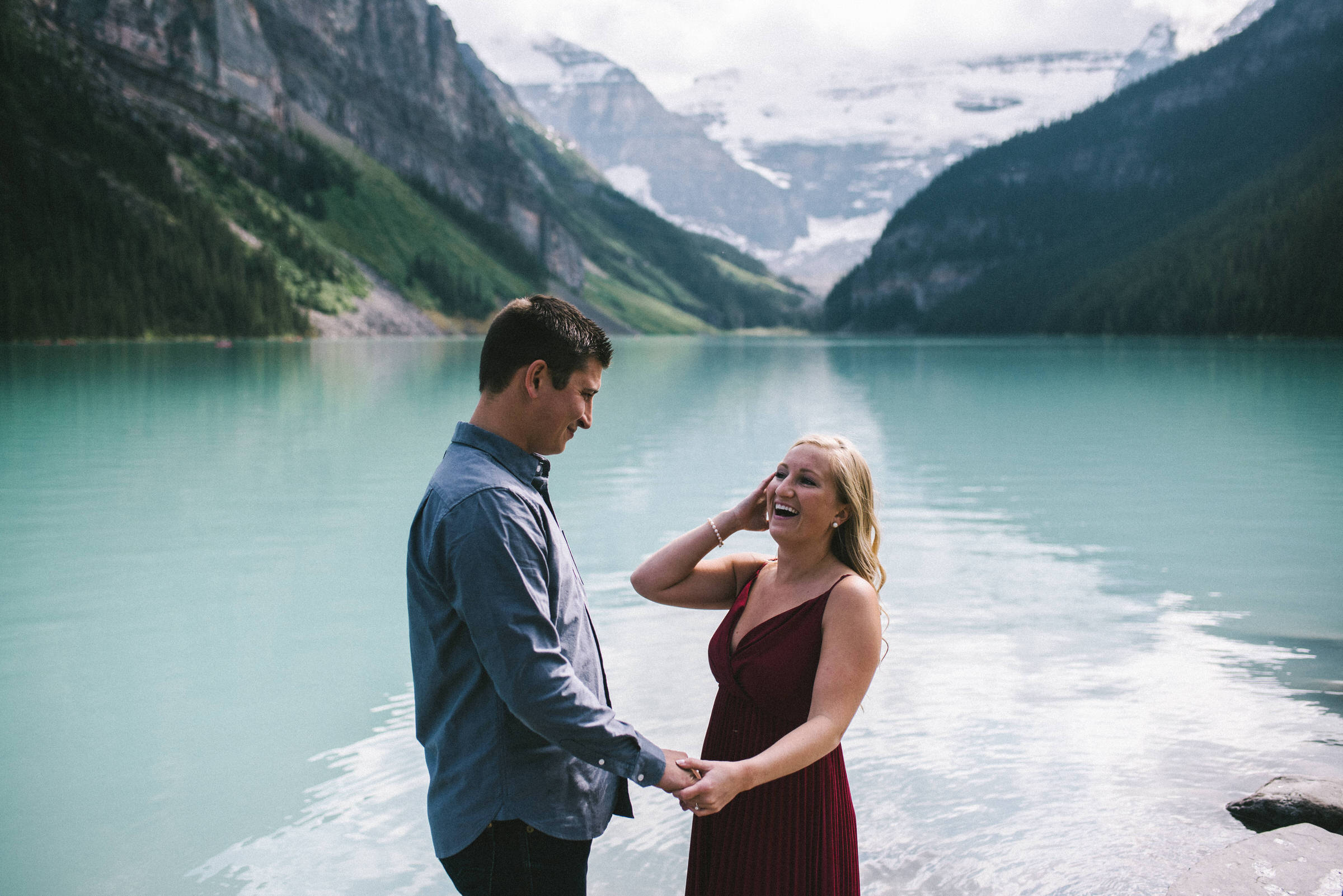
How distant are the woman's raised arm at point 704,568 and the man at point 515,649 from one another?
33.8 inches

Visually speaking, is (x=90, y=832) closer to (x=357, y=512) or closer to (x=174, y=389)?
(x=357, y=512)

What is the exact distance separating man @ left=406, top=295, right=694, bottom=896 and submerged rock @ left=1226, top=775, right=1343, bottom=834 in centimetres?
514

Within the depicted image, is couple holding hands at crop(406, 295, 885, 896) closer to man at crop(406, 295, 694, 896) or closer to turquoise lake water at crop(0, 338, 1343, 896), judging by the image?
man at crop(406, 295, 694, 896)

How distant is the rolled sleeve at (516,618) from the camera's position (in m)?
2.91

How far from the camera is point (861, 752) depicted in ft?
Answer: 26.5

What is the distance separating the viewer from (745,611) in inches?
157

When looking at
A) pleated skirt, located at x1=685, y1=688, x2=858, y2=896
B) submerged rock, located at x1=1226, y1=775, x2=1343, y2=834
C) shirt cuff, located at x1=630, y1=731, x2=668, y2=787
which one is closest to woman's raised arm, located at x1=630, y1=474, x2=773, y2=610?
pleated skirt, located at x1=685, y1=688, x2=858, y2=896

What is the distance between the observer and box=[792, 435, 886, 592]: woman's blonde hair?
148 inches

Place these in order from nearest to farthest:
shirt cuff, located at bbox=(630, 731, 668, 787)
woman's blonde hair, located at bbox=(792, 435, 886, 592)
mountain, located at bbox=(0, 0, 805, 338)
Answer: shirt cuff, located at bbox=(630, 731, 668, 787) < woman's blonde hair, located at bbox=(792, 435, 886, 592) < mountain, located at bbox=(0, 0, 805, 338)

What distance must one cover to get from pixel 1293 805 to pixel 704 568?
15.5 ft

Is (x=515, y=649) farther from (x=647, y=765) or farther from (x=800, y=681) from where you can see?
(x=800, y=681)

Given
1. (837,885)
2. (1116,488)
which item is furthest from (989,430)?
(837,885)

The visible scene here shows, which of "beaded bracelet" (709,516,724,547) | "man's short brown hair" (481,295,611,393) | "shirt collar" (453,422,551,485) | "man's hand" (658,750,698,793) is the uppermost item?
"man's short brown hair" (481,295,611,393)

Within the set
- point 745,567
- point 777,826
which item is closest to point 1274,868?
point 777,826
